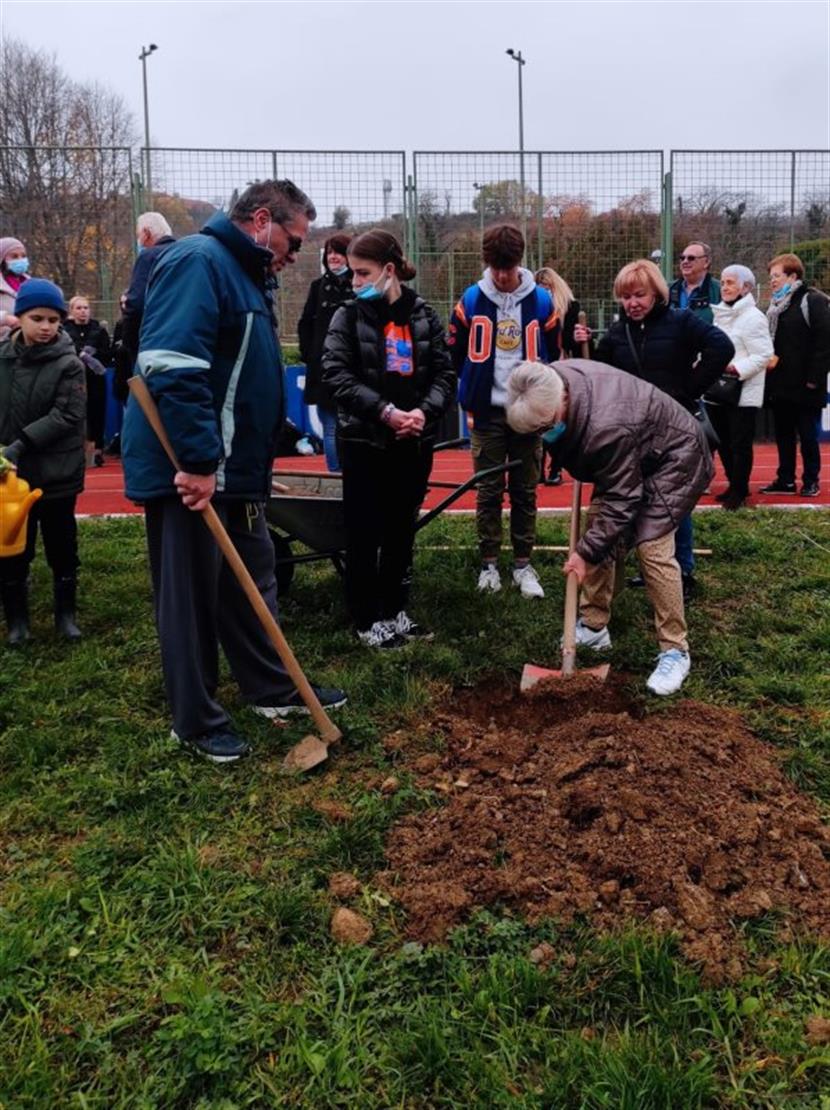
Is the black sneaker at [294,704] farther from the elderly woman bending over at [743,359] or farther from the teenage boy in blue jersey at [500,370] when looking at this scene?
the elderly woman bending over at [743,359]

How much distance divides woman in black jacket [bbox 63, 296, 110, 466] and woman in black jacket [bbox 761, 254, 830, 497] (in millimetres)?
6772

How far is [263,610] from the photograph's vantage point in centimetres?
346

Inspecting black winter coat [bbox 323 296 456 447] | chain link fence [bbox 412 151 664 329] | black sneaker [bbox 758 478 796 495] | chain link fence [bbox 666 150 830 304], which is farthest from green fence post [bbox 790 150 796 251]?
black winter coat [bbox 323 296 456 447]

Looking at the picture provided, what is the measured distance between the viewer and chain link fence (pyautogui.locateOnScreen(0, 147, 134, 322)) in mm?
12625

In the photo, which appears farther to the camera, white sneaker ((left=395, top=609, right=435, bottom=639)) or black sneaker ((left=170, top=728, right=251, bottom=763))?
white sneaker ((left=395, top=609, right=435, bottom=639))

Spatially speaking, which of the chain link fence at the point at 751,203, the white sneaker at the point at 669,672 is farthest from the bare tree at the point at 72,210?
the white sneaker at the point at 669,672

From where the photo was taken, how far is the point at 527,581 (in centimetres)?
541

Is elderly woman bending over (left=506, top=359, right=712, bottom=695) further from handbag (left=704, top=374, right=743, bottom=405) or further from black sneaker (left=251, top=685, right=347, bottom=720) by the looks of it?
handbag (left=704, top=374, right=743, bottom=405)

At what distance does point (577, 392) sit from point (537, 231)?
989 centimetres

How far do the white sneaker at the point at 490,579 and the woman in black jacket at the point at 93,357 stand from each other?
609 centimetres

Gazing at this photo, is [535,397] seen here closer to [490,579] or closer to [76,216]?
[490,579]

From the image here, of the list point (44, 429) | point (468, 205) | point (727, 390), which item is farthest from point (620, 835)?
point (468, 205)

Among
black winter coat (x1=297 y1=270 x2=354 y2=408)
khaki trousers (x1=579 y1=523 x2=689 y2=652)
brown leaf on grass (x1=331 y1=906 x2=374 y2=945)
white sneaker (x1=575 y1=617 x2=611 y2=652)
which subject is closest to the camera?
brown leaf on grass (x1=331 y1=906 x2=374 y2=945)

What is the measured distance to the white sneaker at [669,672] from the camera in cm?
407
